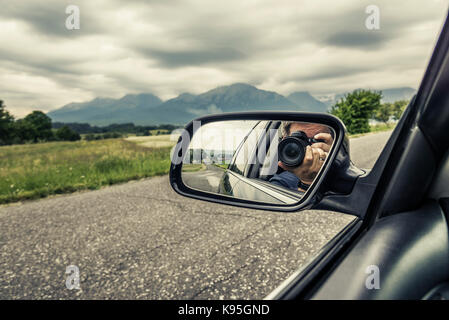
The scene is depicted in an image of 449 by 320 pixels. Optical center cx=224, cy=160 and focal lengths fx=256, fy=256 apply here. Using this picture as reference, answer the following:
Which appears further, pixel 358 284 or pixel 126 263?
pixel 126 263

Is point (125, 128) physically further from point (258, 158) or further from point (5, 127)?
point (258, 158)

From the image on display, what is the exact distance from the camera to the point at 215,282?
8.02 ft

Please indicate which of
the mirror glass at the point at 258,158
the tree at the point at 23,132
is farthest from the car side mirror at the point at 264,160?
the tree at the point at 23,132

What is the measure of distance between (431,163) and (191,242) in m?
→ 2.84

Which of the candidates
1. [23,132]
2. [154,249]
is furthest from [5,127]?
[154,249]

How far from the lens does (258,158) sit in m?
1.74

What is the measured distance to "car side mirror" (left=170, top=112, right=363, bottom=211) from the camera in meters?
1.01

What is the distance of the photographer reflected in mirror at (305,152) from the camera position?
39.6 inches

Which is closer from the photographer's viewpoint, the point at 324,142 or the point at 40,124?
the point at 324,142

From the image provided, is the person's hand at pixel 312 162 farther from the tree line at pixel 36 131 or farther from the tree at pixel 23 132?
the tree at pixel 23 132

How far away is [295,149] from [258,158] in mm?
740

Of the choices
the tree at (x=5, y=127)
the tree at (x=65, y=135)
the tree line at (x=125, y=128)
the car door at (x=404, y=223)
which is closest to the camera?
the car door at (x=404, y=223)
